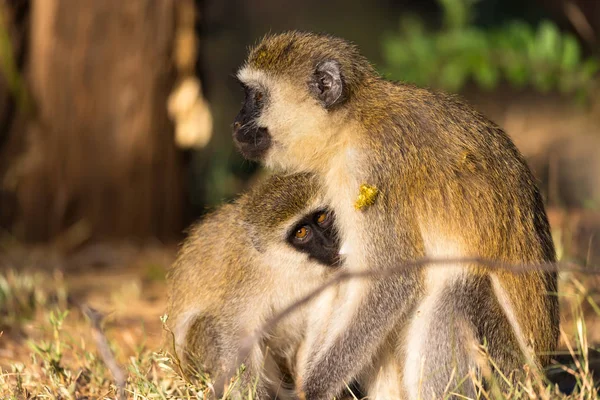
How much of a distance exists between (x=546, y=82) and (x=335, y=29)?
31.8 feet

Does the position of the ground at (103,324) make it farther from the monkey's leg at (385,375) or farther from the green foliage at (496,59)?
the green foliage at (496,59)

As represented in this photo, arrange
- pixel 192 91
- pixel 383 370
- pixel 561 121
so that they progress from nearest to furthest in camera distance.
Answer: pixel 383 370, pixel 192 91, pixel 561 121

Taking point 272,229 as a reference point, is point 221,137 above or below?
below

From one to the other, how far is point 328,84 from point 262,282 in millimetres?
1131

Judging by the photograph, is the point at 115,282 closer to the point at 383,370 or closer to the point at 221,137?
the point at 383,370

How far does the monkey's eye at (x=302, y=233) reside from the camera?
4.68m

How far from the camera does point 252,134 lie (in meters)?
4.83

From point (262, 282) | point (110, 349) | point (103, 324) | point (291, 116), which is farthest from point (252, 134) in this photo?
point (103, 324)

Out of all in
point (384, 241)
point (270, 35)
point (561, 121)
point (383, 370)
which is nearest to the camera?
point (384, 241)

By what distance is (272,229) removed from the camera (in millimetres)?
4734

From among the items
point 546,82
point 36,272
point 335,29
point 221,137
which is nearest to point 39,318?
point 36,272


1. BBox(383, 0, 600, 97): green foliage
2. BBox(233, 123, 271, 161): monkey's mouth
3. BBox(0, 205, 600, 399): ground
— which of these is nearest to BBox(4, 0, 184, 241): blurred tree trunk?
BBox(0, 205, 600, 399): ground

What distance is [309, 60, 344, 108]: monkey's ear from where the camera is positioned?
15.4ft

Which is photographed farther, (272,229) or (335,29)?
(335,29)
